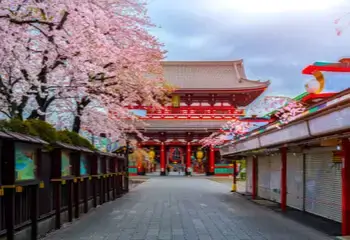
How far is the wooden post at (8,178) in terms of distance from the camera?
794 centimetres

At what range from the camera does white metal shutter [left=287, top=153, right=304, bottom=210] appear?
15.6 metres

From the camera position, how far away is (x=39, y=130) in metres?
11.1

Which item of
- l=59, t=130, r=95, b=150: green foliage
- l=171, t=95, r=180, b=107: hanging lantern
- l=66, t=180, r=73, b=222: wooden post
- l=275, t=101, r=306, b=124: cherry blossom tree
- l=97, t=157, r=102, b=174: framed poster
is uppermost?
l=171, t=95, r=180, b=107: hanging lantern

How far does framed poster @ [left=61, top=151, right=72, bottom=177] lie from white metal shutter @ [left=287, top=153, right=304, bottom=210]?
7692 mm

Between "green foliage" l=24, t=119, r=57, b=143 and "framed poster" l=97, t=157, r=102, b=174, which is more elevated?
"green foliage" l=24, t=119, r=57, b=143

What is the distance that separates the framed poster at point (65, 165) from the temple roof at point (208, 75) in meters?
39.5

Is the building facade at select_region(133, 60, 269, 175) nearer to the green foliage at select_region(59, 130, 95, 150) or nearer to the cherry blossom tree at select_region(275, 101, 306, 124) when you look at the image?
the green foliage at select_region(59, 130, 95, 150)

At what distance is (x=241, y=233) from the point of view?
1077cm

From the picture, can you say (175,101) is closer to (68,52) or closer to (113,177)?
(113,177)

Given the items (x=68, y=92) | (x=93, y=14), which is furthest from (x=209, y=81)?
(x=93, y=14)

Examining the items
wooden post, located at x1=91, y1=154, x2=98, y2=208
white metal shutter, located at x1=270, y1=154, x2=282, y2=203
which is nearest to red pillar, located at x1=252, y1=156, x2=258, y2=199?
white metal shutter, located at x1=270, y1=154, x2=282, y2=203

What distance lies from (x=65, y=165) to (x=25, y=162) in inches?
148

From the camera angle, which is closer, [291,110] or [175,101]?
[291,110]

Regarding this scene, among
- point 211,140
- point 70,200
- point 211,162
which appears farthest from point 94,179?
point 211,162
